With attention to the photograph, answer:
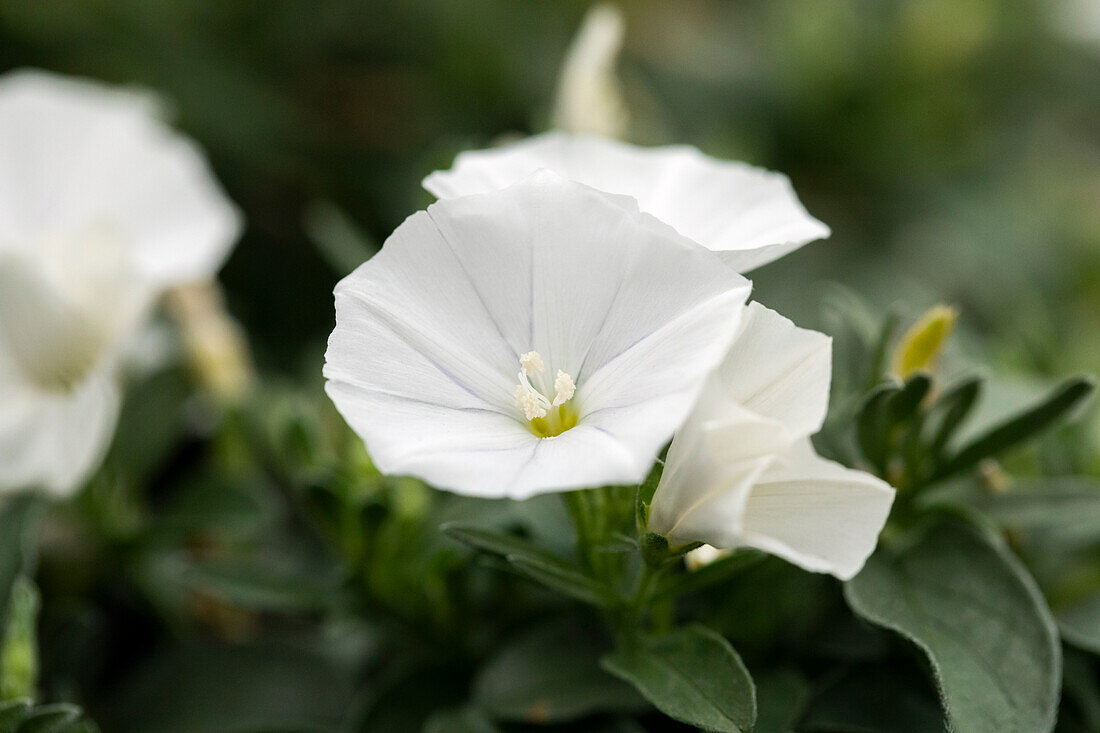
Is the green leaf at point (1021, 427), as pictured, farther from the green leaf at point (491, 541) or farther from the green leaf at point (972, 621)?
the green leaf at point (491, 541)

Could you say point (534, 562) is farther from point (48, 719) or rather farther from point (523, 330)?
point (48, 719)

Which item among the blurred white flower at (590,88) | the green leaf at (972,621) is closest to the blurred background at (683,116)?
the blurred white flower at (590,88)

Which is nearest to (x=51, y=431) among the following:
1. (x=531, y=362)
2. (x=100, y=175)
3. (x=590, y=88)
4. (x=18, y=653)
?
(x=18, y=653)

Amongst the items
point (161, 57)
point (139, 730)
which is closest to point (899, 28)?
point (161, 57)

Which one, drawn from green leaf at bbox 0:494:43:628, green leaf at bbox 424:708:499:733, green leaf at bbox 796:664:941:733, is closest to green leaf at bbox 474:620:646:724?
green leaf at bbox 424:708:499:733

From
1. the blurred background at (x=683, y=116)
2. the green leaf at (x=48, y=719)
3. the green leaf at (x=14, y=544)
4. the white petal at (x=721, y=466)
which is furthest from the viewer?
the blurred background at (x=683, y=116)
